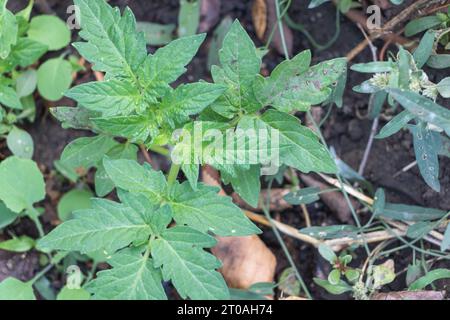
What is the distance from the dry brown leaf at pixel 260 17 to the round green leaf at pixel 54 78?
75 cm

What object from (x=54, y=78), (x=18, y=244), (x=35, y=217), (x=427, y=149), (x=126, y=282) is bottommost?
(x=18, y=244)

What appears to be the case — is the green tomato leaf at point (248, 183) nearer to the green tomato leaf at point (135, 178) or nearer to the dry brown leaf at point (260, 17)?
the green tomato leaf at point (135, 178)

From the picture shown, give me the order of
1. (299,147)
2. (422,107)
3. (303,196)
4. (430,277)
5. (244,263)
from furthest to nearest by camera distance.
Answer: (244,263) < (303,196) < (430,277) < (299,147) < (422,107)

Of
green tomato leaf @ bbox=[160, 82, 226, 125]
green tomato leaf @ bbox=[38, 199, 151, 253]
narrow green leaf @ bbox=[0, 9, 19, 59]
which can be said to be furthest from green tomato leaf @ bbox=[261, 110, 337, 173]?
narrow green leaf @ bbox=[0, 9, 19, 59]

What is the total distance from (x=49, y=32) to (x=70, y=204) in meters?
0.67

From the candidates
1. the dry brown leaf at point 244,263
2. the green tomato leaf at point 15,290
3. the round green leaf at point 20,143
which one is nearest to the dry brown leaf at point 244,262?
the dry brown leaf at point 244,263

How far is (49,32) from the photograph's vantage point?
2414 mm

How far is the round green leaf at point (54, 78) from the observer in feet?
7.87

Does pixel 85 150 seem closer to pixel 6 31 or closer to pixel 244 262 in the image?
pixel 6 31

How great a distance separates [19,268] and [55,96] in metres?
0.67

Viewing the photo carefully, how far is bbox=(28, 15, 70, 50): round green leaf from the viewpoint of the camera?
94.7 inches

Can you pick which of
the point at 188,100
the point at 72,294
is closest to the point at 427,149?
the point at 188,100

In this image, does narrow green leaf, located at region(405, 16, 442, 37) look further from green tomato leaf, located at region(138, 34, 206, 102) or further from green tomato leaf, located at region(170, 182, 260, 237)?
green tomato leaf, located at region(170, 182, 260, 237)

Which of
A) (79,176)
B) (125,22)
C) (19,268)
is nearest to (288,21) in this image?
(125,22)
